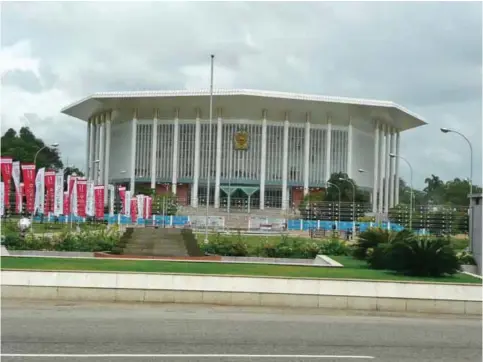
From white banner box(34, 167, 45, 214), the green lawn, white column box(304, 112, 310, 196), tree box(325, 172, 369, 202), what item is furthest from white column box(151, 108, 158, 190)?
the green lawn

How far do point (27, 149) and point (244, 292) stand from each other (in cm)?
10945

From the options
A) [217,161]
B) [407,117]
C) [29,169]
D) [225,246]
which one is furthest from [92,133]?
[225,246]

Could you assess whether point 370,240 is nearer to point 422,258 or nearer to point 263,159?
point 422,258

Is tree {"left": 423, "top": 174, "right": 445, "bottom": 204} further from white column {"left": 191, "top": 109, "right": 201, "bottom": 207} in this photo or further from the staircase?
the staircase

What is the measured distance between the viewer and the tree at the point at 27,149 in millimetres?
113500

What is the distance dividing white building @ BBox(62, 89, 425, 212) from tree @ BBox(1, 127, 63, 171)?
12.8 meters

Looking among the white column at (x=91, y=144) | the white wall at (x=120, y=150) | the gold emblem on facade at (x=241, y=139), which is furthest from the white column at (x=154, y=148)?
the white column at (x=91, y=144)

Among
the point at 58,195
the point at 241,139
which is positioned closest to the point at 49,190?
the point at 58,195

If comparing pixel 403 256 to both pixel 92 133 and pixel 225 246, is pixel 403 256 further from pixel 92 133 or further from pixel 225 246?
pixel 92 133

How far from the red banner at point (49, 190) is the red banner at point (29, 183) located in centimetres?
191

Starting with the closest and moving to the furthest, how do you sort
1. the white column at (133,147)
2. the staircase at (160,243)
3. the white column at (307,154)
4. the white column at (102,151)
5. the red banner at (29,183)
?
the staircase at (160,243), the red banner at (29,183), the white column at (307,154), the white column at (133,147), the white column at (102,151)

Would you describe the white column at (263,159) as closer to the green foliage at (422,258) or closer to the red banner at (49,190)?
the red banner at (49,190)

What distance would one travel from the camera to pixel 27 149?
11975 cm

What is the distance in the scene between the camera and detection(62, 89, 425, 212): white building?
100562mm
